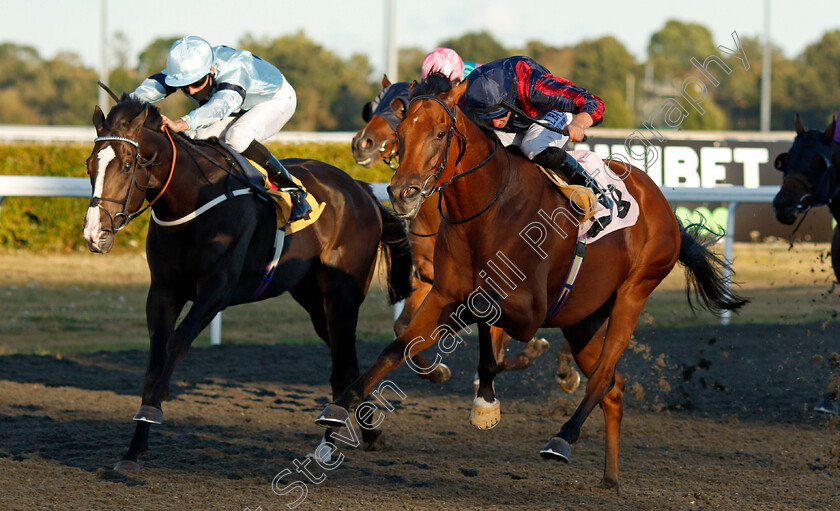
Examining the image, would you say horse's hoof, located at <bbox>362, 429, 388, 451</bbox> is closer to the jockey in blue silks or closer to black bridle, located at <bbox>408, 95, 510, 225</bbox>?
the jockey in blue silks

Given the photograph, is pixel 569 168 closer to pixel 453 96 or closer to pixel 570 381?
pixel 453 96

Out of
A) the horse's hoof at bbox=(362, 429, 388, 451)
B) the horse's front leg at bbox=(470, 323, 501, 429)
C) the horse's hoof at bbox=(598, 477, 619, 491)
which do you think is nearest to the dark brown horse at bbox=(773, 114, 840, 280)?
the horse's hoof at bbox=(598, 477, 619, 491)

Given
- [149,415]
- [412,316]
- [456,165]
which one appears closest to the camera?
[456,165]

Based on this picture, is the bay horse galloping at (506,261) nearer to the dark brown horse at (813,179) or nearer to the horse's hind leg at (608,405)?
the horse's hind leg at (608,405)

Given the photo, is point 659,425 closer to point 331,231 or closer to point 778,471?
point 778,471

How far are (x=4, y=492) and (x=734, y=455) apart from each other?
323 centimetres

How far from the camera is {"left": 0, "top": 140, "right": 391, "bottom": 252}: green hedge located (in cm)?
1138

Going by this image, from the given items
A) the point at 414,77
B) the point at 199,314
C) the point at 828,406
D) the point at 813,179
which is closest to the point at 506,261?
the point at 199,314

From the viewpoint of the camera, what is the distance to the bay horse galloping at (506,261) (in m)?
3.13

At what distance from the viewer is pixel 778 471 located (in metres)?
4.33

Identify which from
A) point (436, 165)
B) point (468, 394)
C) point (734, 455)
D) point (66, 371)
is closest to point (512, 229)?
point (436, 165)

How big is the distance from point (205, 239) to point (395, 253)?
4.73ft

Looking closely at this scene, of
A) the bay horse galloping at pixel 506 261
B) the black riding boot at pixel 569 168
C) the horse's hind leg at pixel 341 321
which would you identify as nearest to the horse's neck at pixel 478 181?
the bay horse galloping at pixel 506 261

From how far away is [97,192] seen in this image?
3.76 meters
